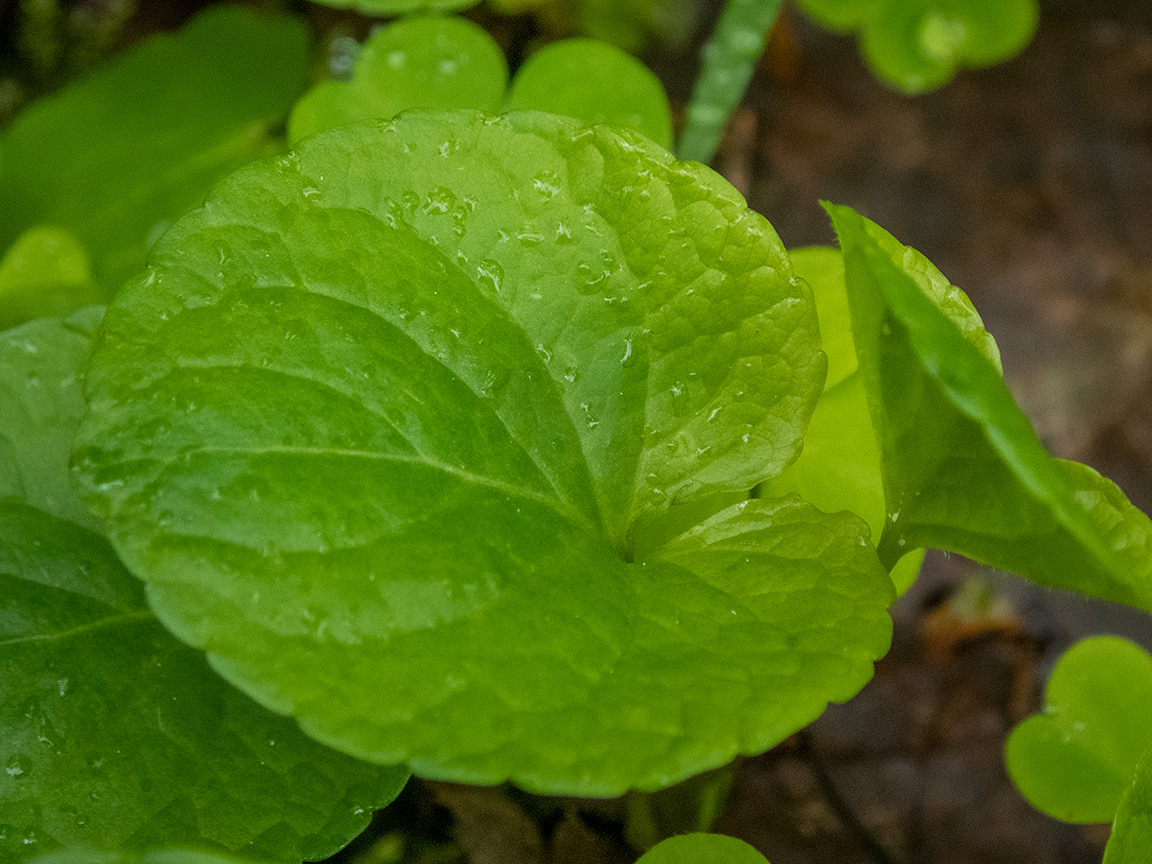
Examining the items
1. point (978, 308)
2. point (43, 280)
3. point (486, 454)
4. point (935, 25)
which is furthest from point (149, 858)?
point (935, 25)

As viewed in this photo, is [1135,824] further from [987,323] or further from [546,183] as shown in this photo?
[987,323]

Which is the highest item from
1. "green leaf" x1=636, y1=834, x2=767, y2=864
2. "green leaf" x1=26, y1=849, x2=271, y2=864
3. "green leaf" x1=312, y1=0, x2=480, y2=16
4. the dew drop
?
the dew drop

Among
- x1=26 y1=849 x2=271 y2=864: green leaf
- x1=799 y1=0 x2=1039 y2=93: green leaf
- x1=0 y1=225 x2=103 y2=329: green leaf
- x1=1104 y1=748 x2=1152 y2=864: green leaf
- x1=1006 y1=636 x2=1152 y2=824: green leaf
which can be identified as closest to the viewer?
x1=26 y1=849 x2=271 y2=864: green leaf

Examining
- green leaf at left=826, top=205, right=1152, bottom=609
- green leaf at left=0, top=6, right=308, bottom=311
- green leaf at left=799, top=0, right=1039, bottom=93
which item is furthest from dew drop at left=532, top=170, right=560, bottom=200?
green leaf at left=799, top=0, right=1039, bottom=93

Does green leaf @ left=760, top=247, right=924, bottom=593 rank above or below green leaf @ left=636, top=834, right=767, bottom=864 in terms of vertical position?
above

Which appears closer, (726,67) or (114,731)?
(114,731)

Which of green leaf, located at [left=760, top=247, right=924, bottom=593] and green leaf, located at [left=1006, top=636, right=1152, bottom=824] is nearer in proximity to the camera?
green leaf, located at [left=760, top=247, right=924, bottom=593]

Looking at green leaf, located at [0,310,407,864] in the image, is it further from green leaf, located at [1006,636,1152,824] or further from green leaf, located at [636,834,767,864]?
green leaf, located at [1006,636,1152,824]
